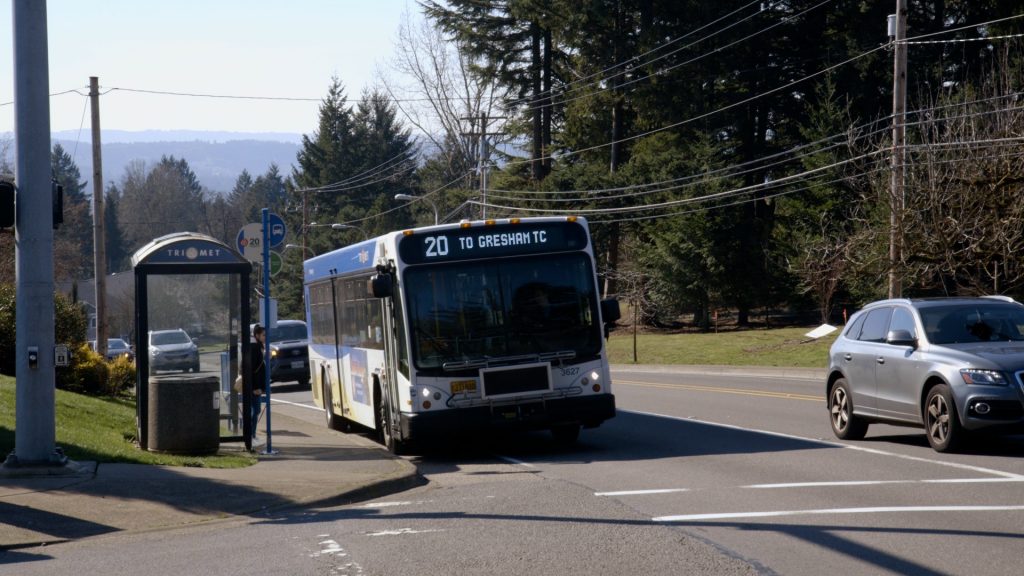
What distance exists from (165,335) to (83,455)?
321cm

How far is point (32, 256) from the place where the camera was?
39.9 feet

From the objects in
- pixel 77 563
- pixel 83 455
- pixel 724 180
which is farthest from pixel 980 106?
pixel 77 563

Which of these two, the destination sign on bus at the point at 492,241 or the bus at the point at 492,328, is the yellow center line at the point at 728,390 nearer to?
the bus at the point at 492,328

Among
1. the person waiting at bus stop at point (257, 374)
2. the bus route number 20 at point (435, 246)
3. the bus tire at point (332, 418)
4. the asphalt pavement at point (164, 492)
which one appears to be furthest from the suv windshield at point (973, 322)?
the bus tire at point (332, 418)

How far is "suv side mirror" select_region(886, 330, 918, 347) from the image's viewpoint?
13727mm

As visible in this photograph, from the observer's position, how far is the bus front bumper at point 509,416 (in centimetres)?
1469

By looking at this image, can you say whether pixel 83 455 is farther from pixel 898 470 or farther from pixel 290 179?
pixel 290 179

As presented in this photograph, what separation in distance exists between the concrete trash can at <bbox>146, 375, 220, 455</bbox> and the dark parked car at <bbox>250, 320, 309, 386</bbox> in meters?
19.6

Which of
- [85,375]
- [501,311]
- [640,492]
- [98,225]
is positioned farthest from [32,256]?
[98,225]

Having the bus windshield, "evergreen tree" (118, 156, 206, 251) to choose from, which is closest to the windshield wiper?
the bus windshield

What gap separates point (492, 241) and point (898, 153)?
58.6 ft

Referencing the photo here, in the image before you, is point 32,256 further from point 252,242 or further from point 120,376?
Result: point 120,376

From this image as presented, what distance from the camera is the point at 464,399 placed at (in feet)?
48.7

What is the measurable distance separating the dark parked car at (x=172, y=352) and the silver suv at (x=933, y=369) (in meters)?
8.82
